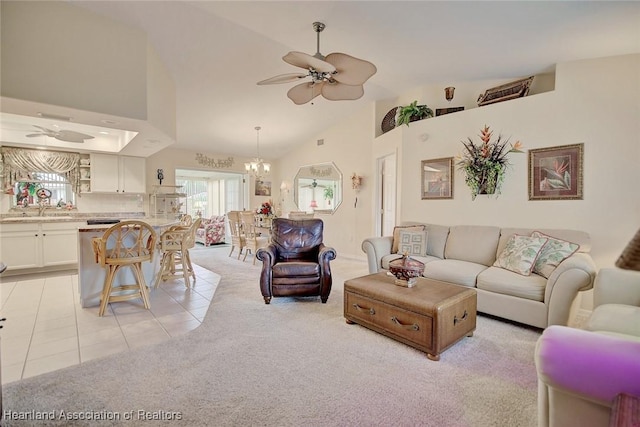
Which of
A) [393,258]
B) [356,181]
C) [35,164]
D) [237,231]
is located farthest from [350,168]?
[35,164]

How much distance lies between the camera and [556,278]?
8.43 ft

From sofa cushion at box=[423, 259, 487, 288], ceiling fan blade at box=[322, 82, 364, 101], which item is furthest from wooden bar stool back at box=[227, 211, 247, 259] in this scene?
sofa cushion at box=[423, 259, 487, 288]

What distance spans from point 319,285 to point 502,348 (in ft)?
6.28

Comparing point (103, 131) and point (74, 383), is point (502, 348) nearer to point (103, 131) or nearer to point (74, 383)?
point (74, 383)

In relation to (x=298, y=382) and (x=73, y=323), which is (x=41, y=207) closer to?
(x=73, y=323)

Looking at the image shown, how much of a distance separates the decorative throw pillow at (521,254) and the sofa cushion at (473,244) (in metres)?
0.26

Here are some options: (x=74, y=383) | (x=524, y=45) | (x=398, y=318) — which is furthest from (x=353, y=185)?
(x=74, y=383)

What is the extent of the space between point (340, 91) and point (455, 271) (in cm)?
241

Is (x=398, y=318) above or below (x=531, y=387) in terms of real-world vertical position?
above

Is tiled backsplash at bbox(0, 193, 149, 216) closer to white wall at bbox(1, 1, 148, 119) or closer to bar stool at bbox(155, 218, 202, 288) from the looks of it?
bar stool at bbox(155, 218, 202, 288)

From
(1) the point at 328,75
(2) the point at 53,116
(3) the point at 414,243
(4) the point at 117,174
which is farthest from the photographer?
(4) the point at 117,174

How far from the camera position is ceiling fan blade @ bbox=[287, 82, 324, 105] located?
10.3ft

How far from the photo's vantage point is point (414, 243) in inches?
159

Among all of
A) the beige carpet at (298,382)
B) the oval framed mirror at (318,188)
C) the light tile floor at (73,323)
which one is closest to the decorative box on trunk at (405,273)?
the beige carpet at (298,382)
